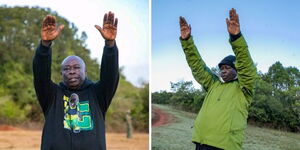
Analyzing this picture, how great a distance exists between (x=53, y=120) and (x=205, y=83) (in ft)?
3.62

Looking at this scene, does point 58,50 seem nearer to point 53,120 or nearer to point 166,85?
point 166,85

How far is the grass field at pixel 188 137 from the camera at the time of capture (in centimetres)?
441

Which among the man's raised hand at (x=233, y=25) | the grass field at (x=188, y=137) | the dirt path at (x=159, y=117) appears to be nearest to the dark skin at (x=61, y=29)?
the man's raised hand at (x=233, y=25)

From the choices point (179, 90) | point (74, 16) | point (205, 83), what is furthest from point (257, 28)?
point (74, 16)

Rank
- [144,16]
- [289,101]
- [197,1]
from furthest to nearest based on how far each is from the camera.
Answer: [144,16]
[197,1]
[289,101]

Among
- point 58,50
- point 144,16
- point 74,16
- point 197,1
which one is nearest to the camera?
point 197,1

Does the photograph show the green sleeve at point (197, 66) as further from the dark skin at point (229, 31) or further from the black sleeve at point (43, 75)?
the black sleeve at point (43, 75)

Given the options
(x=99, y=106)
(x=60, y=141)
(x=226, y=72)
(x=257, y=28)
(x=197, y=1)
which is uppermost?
(x=197, y=1)

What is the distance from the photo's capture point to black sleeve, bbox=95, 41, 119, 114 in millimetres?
2328

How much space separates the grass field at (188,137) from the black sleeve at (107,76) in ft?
8.04

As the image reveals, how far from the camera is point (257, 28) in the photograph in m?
4.45

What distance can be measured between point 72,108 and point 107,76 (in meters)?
0.24

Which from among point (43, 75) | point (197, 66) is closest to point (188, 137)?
point (197, 66)

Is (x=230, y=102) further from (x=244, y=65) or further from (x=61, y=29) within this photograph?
(x=61, y=29)
